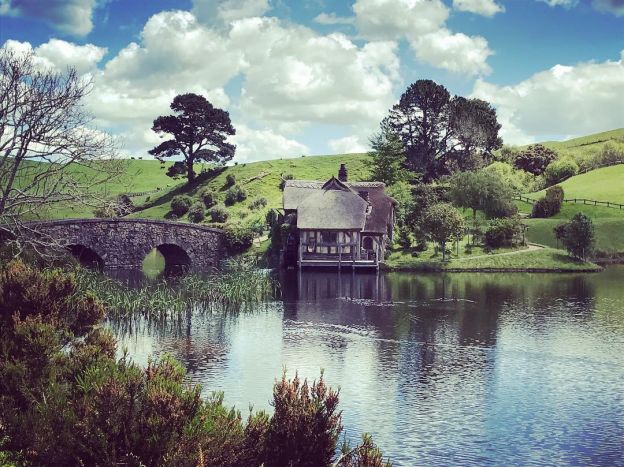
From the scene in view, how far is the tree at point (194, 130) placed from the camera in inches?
4769

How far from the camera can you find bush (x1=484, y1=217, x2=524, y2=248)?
271ft

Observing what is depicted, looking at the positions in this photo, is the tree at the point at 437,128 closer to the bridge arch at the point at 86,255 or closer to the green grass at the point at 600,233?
the green grass at the point at 600,233

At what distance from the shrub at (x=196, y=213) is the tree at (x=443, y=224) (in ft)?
143

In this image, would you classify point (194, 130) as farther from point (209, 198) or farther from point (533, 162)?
point (533, 162)

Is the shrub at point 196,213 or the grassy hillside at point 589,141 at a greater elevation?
the grassy hillside at point 589,141

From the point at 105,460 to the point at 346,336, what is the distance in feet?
94.5

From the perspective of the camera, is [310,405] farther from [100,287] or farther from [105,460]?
[100,287]

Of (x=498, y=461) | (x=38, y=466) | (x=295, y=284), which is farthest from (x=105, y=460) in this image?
(x=295, y=284)

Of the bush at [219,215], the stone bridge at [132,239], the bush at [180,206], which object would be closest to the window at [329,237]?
the stone bridge at [132,239]

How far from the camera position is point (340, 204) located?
3142 inches

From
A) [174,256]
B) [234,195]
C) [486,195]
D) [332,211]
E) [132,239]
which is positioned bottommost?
[174,256]

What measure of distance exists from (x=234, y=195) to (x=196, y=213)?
9.13 m

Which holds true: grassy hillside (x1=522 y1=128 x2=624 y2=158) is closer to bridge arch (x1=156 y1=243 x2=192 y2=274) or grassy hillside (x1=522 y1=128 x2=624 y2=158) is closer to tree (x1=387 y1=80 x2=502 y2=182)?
tree (x1=387 y1=80 x2=502 y2=182)

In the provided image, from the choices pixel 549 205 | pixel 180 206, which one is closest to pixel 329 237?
pixel 549 205
